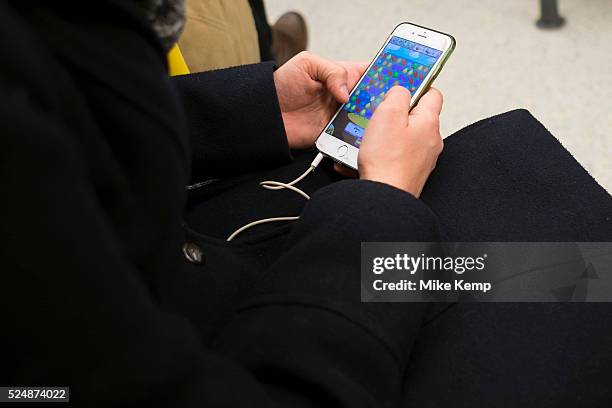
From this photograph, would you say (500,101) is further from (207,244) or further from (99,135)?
(99,135)

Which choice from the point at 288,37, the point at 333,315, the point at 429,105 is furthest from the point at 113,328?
the point at 288,37

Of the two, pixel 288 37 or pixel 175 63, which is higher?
pixel 175 63

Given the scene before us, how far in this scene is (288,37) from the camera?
4.04ft

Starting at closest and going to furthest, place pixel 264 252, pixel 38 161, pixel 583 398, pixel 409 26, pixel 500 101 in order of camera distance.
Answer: pixel 38 161 < pixel 583 398 < pixel 264 252 < pixel 409 26 < pixel 500 101

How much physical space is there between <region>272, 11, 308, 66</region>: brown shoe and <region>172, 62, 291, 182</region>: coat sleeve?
596mm

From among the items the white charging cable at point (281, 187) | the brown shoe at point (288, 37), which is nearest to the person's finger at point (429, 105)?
the white charging cable at point (281, 187)

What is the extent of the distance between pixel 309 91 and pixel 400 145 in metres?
0.16

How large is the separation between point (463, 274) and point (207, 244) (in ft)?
0.74

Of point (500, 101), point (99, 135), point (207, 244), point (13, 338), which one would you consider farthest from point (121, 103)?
point (500, 101)

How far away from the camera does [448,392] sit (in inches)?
18.4

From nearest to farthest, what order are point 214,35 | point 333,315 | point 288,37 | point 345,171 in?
point 333,315
point 345,171
point 214,35
point 288,37

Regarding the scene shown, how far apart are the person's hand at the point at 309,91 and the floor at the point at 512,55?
2.02 feet

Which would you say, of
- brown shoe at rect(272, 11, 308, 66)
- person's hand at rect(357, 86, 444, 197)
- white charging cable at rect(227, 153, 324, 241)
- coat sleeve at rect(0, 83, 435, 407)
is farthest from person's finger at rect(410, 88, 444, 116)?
brown shoe at rect(272, 11, 308, 66)

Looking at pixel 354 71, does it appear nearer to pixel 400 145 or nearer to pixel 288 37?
pixel 400 145
